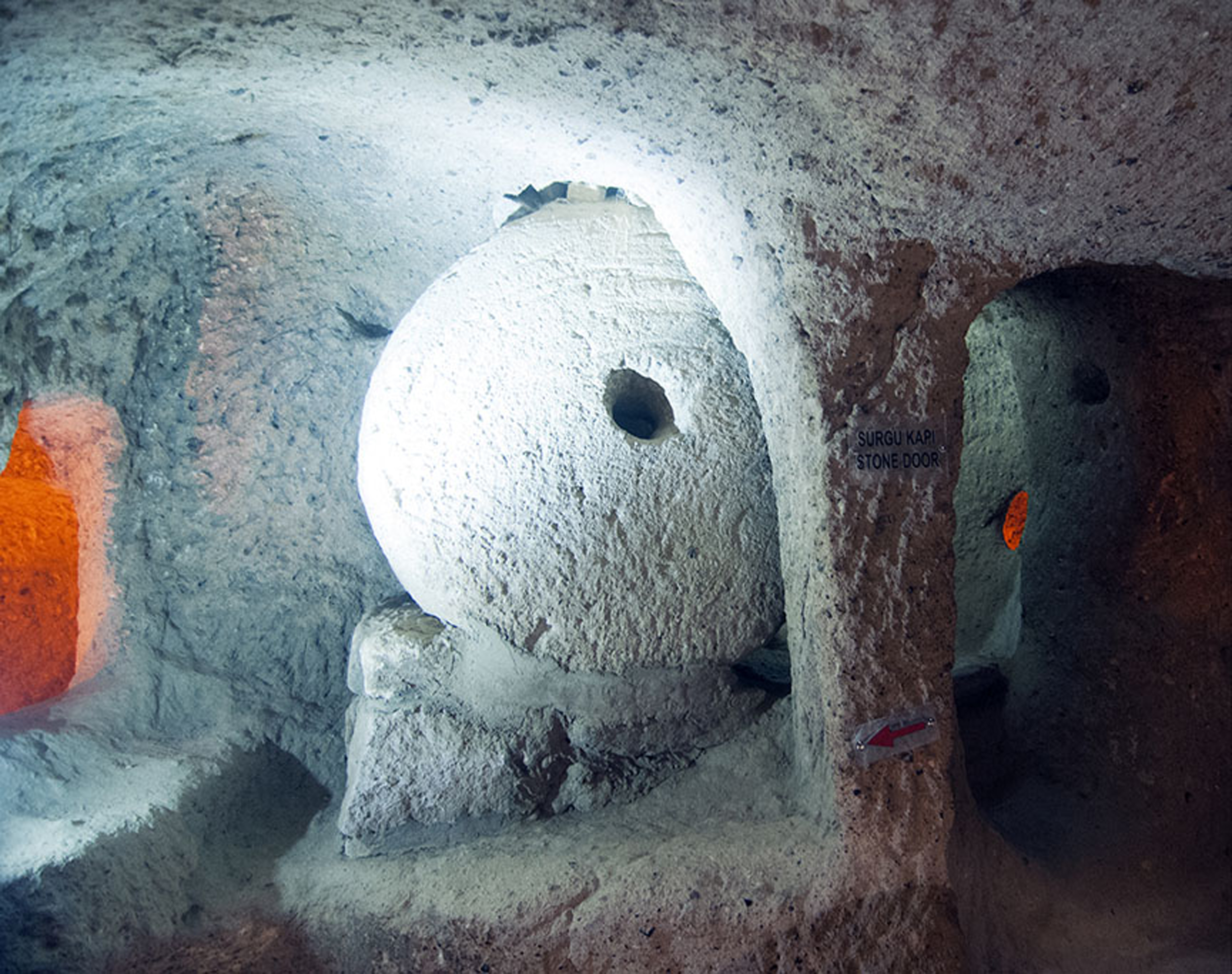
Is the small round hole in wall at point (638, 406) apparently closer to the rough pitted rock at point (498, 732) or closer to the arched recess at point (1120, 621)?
the rough pitted rock at point (498, 732)

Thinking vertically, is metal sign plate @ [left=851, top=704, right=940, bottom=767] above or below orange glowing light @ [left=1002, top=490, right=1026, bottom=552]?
below

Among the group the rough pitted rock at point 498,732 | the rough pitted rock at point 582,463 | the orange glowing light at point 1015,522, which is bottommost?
the rough pitted rock at point 498,732

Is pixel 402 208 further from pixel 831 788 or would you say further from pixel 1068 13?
pixel 831 788

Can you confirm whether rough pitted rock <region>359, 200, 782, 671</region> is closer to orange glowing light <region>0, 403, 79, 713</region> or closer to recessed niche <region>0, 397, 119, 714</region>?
recessed niche <region>0, 397, 119, 714</region>

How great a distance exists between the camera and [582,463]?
186 centimetres

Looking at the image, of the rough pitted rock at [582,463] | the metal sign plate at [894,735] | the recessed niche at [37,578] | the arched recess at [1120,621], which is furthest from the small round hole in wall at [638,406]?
the recessed niche at [37,578]

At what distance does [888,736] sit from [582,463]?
84 cm

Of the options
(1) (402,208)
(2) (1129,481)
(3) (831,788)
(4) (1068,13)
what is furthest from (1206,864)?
(1) (402,208)

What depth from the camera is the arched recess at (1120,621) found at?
2.05 metres

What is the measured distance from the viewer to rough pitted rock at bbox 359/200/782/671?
1.86 m

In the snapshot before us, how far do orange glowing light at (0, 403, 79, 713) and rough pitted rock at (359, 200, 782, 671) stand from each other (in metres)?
2.68

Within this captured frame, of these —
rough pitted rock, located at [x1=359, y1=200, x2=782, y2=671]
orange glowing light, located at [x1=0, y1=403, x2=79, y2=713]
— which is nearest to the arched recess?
rough pitted rock, located at [x1=359, y1=200, x2=782, y2=671]

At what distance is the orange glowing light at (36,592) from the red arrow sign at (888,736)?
11.7 ft

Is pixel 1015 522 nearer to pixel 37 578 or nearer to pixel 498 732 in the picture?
pixel 498 732
